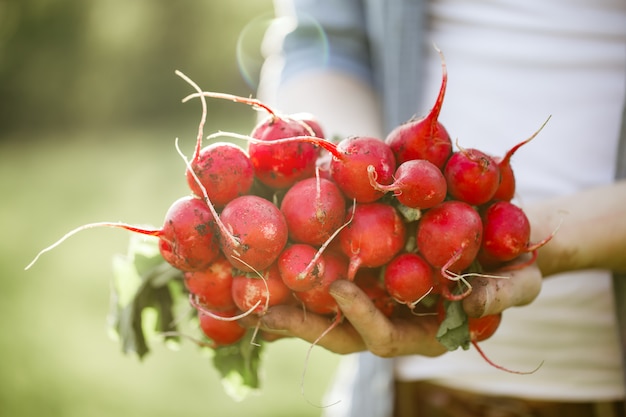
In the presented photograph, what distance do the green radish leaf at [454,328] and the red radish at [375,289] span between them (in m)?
0.11

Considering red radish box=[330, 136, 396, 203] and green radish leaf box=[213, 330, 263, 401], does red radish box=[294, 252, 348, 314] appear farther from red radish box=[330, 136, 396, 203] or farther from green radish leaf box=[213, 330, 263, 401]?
green radish leaf box=[213, 330, 263, 401]

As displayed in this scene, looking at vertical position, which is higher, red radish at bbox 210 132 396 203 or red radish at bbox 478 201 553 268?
red radish at bbox 210 132 396 203

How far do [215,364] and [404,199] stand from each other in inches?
23.2

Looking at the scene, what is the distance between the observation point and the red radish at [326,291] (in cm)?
94

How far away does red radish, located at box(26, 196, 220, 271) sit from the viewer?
92cm

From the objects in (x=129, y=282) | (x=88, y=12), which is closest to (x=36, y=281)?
(x=129, y=282)

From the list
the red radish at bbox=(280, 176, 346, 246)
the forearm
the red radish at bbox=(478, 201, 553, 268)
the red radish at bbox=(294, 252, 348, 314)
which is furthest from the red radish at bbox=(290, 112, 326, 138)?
the forearm

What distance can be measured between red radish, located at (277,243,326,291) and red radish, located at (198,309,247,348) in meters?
0.19

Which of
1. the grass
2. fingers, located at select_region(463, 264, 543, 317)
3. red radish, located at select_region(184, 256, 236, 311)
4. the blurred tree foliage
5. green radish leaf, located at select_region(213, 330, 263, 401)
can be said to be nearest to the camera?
fingers, located at select_region(463, 264, 543, 317)

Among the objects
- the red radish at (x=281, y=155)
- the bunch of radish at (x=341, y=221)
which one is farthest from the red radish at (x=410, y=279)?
the red radish at (x=281, y=155)

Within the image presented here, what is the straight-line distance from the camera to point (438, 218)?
916mm

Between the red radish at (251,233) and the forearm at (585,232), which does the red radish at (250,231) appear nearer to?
the red radish at (251,233)

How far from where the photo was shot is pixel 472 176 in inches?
36.1

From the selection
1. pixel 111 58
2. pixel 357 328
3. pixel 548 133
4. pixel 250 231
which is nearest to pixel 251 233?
pixel 250 231
